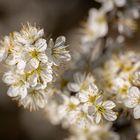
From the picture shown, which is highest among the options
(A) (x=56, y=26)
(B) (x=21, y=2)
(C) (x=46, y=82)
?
(B) (x=21, y=2)

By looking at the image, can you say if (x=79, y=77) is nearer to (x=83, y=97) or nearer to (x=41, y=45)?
(x=83, y=97)

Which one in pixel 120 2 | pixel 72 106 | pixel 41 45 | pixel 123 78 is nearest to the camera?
pixel 41 45

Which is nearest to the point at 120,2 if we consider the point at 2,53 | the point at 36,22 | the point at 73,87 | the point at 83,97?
the point at 73,87

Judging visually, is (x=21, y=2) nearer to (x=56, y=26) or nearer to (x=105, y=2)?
(x=56, y=26)

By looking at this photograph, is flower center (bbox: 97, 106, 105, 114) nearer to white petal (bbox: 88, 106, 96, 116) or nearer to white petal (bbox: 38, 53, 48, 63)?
white petal (bbox: 88, 106, 96, 116)

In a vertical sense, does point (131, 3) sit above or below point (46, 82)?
above

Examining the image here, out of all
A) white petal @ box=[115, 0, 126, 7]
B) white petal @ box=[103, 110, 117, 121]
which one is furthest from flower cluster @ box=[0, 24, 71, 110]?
white petal @ box=[115, 0, 126, 7]

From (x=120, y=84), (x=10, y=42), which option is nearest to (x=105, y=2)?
(x=120, y=84)

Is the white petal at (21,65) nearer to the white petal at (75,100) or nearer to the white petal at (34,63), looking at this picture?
the white petal at (34,63)
